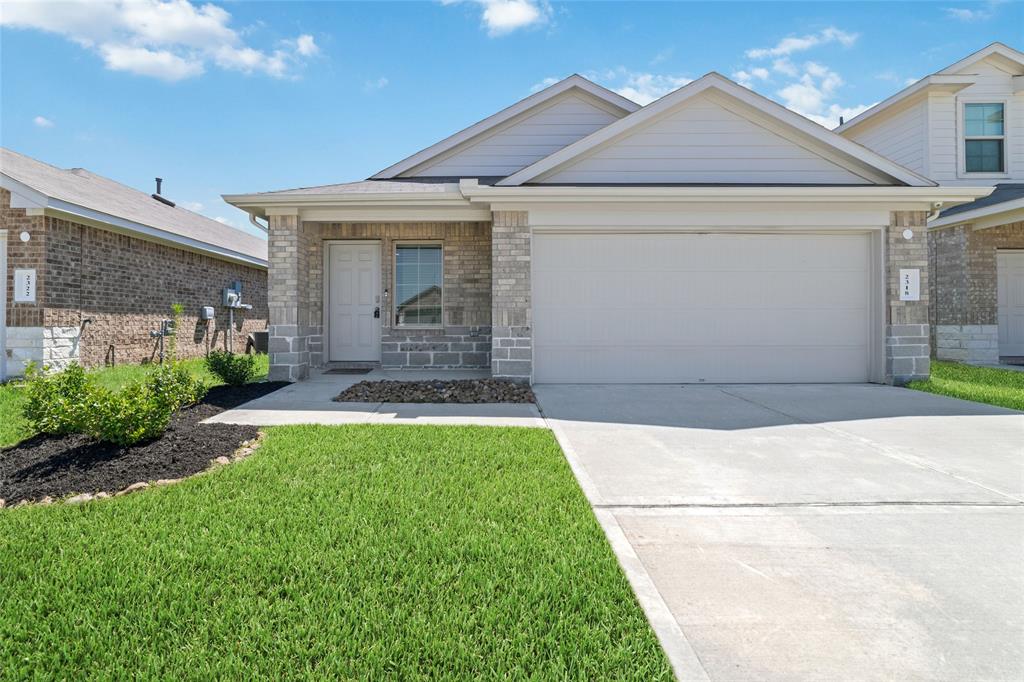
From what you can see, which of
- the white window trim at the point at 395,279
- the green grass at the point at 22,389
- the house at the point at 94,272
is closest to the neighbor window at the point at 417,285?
the white window trim at the point at 395,279

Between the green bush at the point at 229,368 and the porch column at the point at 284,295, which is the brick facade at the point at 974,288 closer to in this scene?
the porch column at the point at 284,295

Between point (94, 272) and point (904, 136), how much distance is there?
17.7m

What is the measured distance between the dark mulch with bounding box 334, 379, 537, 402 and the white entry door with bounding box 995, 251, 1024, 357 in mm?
11298

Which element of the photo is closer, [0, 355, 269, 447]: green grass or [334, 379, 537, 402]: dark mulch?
[0, 355, 269, 447]: green grass

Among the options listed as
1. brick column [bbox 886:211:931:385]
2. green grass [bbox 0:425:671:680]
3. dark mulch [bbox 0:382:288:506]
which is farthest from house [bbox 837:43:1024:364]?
dark mulch [bbox 0:382:288:506]

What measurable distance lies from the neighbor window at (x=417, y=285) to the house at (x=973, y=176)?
1040 centimetres

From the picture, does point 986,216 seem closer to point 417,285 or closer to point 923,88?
point 923,88

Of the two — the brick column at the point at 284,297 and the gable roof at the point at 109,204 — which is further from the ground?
the gable roof at the point at 109,204

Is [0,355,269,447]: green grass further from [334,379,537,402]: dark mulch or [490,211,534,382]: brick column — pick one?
[490,211,534,382]: brick column

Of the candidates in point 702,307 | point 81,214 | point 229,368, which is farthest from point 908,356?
point 81,214

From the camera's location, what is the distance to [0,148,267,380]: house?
8297 millimetres

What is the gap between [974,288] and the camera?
10.8 metres

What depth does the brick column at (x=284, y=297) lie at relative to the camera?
8258 millimetres

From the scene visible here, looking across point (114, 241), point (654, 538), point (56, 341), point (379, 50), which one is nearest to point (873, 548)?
point (654, 538)
